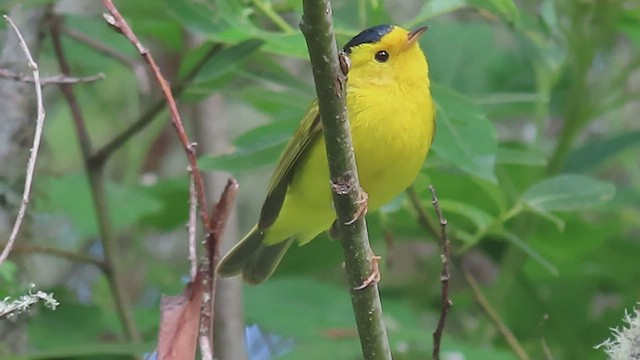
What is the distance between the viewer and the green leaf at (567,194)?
2764 millimetres

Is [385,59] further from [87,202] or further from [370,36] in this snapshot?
[87,202]

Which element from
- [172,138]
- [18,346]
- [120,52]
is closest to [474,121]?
[18,346]

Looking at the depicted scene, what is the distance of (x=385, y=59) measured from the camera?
9.11ft

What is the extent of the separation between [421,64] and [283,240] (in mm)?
652

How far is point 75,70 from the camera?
4297 millimetres

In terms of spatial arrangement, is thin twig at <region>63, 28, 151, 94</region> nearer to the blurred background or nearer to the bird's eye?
the blurred background

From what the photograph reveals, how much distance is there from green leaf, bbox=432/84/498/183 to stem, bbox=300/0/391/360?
0.70 metres

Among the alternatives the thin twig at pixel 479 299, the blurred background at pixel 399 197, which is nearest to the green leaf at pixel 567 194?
the blurred background at pixel 399 197

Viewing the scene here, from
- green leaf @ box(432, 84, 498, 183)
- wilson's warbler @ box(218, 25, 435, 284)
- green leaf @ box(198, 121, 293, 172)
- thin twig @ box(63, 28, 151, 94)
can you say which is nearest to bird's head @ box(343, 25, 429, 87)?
wilson's warbler @ box(218, 25, 435, 284)

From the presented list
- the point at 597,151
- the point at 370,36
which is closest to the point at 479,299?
the point at 370,36

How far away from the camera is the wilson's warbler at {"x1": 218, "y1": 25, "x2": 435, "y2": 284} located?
8.34ft

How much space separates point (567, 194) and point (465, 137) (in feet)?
1.21

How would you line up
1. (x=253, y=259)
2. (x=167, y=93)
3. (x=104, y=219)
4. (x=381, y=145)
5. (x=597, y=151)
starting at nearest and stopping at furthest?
(x=167, y=93), (x=381, y=145), (x=253, y=259), (x=104, y=219), (x=597, y=151)

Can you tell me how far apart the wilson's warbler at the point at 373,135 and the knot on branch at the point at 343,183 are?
717 mm
